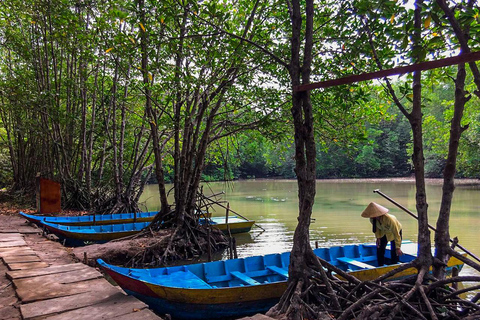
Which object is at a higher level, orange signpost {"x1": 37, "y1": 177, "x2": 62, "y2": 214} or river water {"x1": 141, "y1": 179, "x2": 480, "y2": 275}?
orange signpost {"x1": 37, "y1": 177, "x2": 62, "y2": 214}

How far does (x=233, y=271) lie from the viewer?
21.4 ft

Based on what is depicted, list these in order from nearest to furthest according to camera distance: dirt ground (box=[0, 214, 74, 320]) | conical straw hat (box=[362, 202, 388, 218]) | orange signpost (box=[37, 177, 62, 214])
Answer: dirt ground (box=[0, 214, 74, 320]) → conical straw hat (box=[362, 202, 388, 218]) → orange signpost (box=[37, 177, 62, 214])

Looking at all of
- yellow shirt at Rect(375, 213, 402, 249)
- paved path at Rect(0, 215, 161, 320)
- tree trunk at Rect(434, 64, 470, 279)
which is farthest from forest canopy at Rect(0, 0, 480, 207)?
paved path at Rect(0, 215, 161, 320)

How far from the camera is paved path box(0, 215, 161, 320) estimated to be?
3852 mm

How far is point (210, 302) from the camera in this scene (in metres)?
5.33

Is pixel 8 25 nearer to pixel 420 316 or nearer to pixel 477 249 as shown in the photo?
pixel 420 316

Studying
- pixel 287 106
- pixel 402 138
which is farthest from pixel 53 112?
pixel 402 138

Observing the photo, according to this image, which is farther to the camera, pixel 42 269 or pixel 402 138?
pixel 402 138

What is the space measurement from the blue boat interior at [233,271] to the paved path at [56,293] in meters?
0.67

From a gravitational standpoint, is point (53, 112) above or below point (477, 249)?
above

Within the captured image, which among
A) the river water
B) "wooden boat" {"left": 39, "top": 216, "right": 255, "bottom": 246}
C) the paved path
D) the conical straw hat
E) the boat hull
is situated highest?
the conical straw hat

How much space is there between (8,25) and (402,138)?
139 feet

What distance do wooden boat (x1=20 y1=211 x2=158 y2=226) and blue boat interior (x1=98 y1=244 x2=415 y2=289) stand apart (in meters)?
6.16

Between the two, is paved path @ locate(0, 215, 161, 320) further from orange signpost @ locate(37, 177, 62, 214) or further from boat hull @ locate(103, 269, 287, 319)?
orange signpost @ locate(37, 177, 62, 214)
